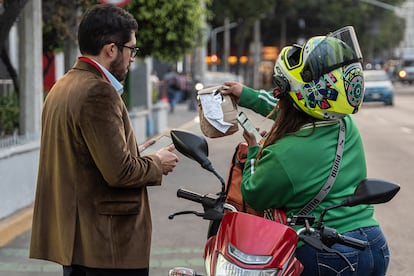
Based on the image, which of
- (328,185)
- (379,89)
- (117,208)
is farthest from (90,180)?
(379,89)

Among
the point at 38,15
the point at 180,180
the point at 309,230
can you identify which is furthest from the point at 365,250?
the point at 180,180

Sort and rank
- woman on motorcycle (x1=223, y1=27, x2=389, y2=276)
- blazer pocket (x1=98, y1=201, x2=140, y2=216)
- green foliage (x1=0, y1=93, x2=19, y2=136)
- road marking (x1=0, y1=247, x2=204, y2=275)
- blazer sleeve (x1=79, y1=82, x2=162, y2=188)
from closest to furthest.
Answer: woman on motorcycle (x1=223, y1=27, x2=389, y2=276), blazer sleeve (x1=79, y1=82, x2=162, y2=188), blazer pocket (x1=98, y1=201, x2=140, y2=216), road marking (x1=0, y1=247, x2=204, y2=275), green foliage (x1=0, y1=93, x2=19, y2=136)

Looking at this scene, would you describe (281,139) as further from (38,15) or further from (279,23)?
(279,23)

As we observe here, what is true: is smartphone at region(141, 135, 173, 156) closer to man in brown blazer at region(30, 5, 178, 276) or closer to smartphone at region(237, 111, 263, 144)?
man in brown blazer at region(30, 5, 178, 276)

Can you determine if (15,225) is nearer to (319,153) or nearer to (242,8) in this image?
(319,153)

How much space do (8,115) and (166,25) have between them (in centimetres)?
606

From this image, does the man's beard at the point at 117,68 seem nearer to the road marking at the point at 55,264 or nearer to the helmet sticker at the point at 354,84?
the helmet sticker at the point at 354,84

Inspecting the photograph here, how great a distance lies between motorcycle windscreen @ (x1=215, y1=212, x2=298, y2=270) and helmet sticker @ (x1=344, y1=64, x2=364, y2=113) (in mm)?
573

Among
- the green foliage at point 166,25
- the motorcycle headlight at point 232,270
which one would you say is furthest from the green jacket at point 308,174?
the green foliage at point 166,25

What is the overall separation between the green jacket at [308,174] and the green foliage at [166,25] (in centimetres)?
1195

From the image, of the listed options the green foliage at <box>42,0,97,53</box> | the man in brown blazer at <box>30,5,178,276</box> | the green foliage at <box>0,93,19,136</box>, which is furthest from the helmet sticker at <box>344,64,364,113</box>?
the green foliage at <box>42,0,97,53</box>

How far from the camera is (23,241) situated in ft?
23.2

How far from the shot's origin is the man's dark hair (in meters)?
2.84

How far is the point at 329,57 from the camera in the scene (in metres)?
2.58
